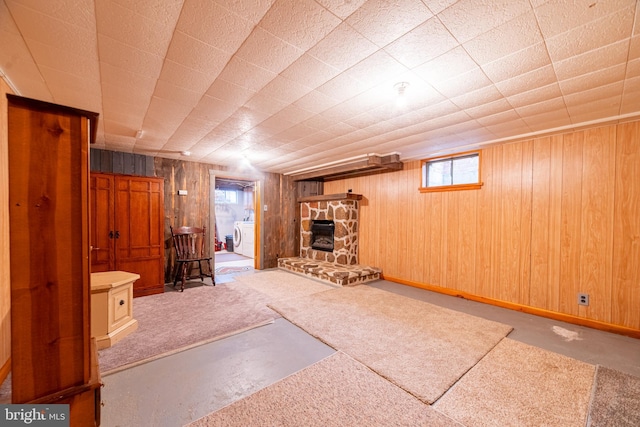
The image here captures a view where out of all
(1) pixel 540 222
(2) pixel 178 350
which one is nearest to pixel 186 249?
(2) pixel 178 350

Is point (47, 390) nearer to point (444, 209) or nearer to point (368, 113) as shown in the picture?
point (368, 113)

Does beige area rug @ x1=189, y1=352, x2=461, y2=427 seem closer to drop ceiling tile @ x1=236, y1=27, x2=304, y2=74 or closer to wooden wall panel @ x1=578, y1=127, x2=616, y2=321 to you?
drop ceiling tile @ x1=236, y1=27, x2=304, y2=74

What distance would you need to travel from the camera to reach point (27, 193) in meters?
0.92

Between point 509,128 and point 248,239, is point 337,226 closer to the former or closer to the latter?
point 509,128

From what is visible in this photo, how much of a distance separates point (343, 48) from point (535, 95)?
1813 millimetres

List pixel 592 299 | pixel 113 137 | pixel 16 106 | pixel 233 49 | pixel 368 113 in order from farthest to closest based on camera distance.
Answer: pixel 113 137, pixel 592 299, pixel 368 113, pixel 233 49, pixel 16 106

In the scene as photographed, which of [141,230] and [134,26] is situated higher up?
[134,26]

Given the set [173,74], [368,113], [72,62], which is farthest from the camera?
[368,113]

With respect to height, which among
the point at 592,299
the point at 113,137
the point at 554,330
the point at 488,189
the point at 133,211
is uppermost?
the point at 113,137

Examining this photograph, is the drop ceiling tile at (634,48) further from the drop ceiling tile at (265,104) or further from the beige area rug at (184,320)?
the beige area rug at (184,320)

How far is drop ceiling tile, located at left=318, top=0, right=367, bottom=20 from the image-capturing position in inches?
50.1

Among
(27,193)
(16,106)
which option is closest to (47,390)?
(27,193)

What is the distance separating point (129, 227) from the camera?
3748 mm

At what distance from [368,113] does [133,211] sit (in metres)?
3.65
